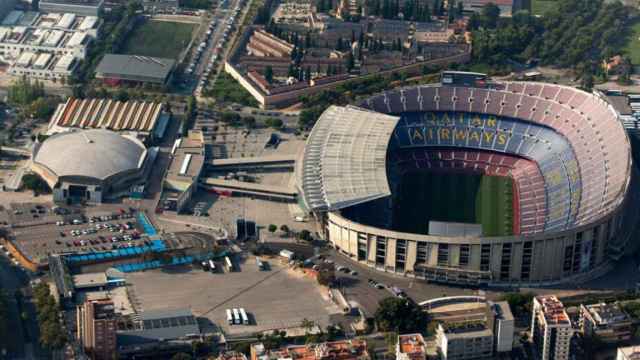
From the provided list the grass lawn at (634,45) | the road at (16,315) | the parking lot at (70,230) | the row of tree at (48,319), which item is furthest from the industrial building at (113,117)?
the grass lawn at (634,45)

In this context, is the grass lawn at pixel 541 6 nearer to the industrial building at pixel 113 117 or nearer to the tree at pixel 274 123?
the tree at pixel 274 123

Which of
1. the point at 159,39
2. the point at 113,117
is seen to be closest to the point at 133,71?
the point at 159,39

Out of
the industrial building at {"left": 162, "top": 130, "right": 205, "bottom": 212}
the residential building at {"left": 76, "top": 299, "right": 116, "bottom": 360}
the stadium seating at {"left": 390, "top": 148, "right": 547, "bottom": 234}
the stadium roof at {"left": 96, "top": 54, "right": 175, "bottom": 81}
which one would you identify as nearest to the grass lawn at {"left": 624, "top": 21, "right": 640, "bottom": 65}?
the stadium seating at {"left": 390, "top": 148, "right": 547, "bottom": 234}

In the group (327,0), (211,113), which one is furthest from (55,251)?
(327,0)

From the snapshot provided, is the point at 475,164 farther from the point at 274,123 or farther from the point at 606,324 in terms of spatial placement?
the point at 606,324

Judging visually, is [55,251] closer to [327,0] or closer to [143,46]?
[143,46]

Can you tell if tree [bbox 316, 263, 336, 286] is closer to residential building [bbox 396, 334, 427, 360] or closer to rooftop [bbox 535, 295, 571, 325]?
residential building [bbox 396, 334, 427, 360]

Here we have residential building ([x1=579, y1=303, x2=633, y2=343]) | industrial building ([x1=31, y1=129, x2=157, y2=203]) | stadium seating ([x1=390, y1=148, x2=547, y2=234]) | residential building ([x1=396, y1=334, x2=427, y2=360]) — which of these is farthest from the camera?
stadium seating ([x1=390, y1=148, x2=547, y2=234])
